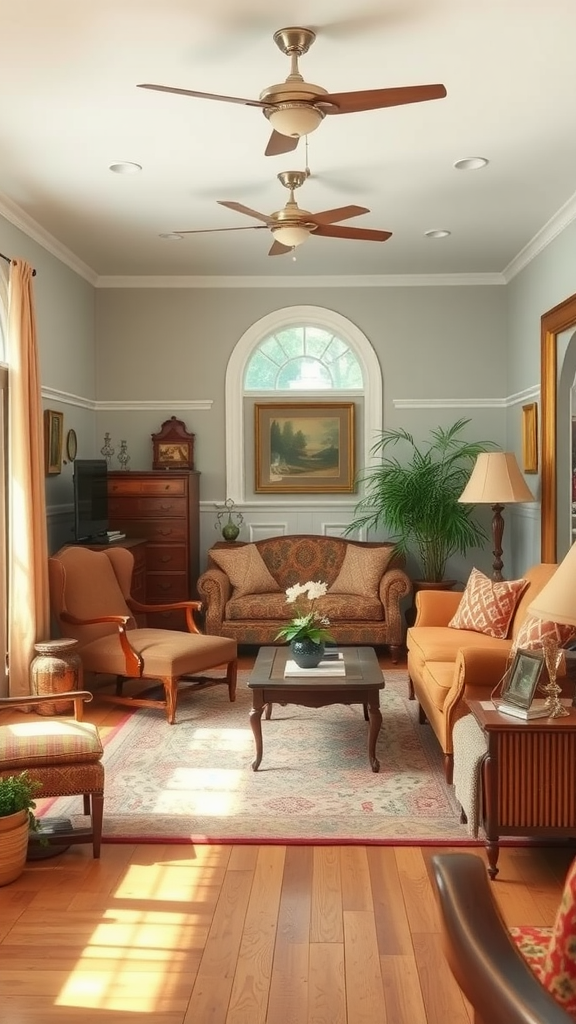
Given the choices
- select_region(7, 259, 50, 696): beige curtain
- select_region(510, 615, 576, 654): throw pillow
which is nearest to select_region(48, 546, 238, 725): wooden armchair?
select_region(7, 259, 50, 696): beige curtain

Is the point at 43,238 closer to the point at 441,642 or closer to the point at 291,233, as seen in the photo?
the point at 291,233

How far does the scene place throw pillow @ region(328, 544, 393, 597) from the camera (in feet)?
24.0

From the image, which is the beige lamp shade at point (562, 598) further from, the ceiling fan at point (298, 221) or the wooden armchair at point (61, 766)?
the ceiling fan at point (298, 221)

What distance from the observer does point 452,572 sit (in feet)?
26.6

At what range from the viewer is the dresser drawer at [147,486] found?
7566 mm

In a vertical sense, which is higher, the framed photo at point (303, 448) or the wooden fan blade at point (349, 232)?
the wooden fan blade at point (349, 232)

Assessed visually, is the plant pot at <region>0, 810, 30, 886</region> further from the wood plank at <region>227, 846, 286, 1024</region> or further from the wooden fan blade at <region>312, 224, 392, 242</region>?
the wooden fan blade at <region>312, 224, 392, 242</region>

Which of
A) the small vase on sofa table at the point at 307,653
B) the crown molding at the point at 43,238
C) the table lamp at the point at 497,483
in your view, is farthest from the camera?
the table lamp at the point at 497,483

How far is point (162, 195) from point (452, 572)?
13.5 ft

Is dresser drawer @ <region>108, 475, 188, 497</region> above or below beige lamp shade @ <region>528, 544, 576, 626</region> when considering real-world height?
above

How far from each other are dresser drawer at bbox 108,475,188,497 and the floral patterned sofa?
605 millimetres

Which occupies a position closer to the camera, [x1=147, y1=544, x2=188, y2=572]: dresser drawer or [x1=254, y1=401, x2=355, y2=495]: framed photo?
[x1=147, y1=544, x2=188, y2=572]: dresser drawer

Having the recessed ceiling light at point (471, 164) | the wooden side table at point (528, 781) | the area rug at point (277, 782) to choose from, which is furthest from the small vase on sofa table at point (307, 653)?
the recessed ceiling light at point (471, 164)

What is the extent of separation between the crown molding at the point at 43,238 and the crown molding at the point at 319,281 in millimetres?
355
